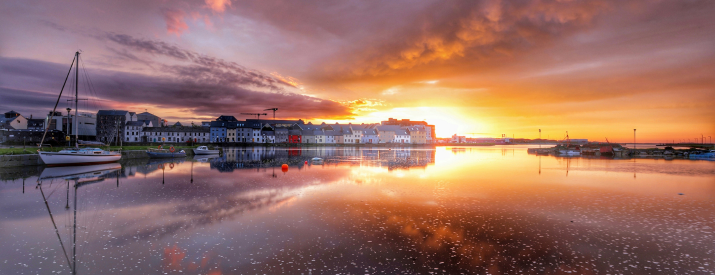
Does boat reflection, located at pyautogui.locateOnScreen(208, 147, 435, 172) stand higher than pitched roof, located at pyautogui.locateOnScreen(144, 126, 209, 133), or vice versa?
pitched roof, located at pyautogui.locateOnScreen(144, 126, 209, 133)

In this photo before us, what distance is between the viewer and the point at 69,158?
28094 millimetres

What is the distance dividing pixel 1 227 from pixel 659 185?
32137mm

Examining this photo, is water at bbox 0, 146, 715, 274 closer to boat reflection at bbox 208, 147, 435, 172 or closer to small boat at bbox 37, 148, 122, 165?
small boat at bbox 37, 148, 122, 165

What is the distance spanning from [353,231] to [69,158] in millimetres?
31749

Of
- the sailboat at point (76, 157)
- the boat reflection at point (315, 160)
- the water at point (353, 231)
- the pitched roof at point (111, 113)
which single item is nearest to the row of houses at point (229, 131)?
the pitched roof at point (111, 113)

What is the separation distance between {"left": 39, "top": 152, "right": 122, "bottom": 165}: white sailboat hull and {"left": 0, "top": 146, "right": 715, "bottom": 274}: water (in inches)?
518

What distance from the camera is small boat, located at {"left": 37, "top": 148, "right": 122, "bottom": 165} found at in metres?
27.3

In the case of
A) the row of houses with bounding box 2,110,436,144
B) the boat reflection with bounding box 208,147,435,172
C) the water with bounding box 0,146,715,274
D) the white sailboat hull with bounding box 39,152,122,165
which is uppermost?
the row of houses with bounding box 2,110,436,144

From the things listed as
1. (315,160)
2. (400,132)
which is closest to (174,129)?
(400,132)

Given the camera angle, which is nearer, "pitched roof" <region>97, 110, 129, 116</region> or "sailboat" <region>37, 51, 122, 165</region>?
"sailboat" <region>37, 51, 122, 165</region>

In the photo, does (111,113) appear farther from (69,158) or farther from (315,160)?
(315,160)

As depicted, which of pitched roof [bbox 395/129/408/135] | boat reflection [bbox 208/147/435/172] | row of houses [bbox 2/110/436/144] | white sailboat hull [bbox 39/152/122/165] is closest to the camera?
white sailboat hull [bbox 39/152/122/165]

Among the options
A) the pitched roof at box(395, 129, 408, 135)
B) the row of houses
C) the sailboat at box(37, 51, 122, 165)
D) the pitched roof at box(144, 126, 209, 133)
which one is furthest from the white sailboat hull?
the pitched roof at box(395, 129, 408, 135)

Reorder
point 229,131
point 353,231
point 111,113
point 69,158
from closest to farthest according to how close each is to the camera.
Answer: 1. point 353,231
2. point 69,158
3. point 111,113
4. point 229,131
